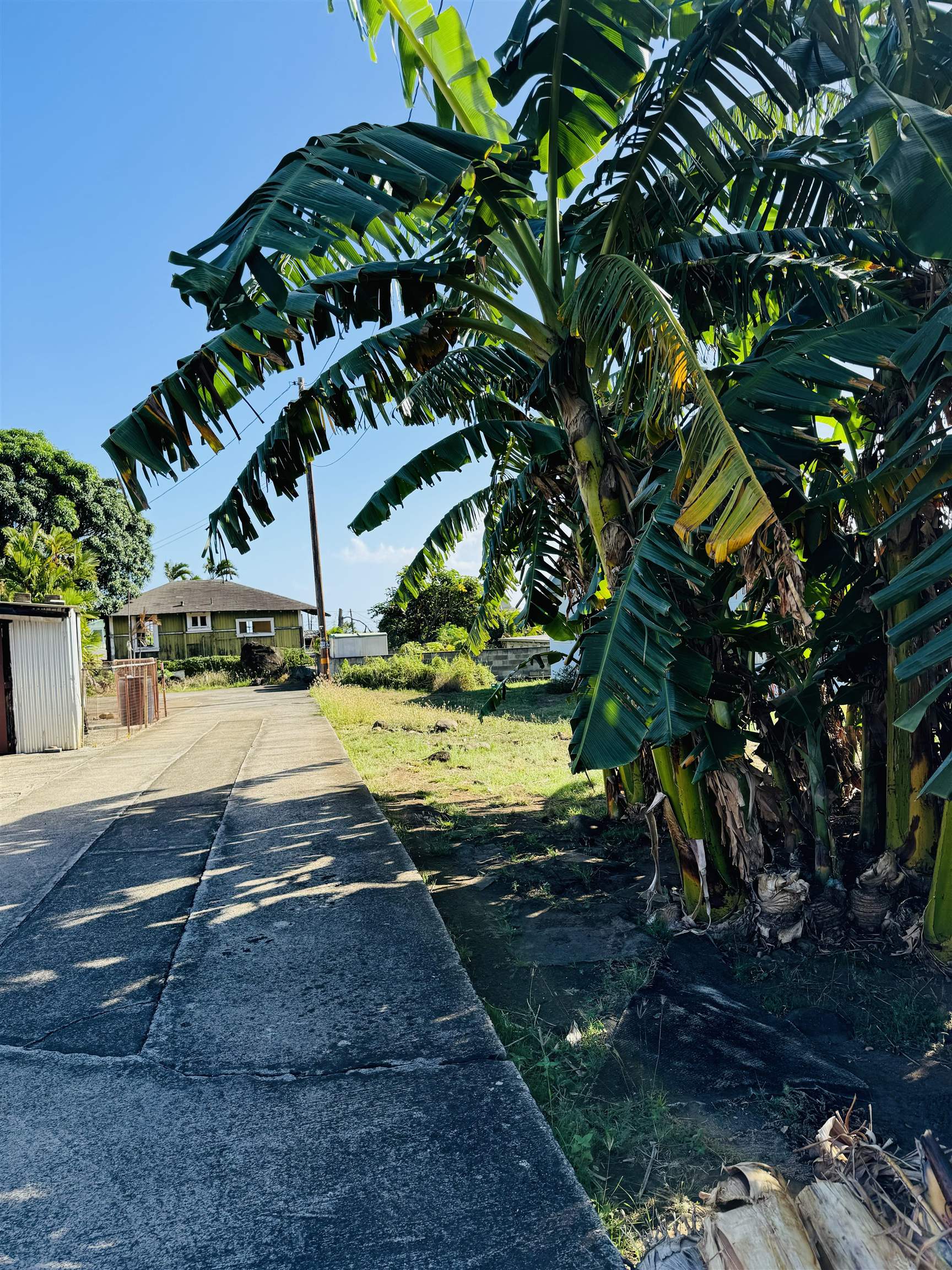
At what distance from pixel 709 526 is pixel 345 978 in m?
3.07

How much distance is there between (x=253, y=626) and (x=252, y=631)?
11.1 inches

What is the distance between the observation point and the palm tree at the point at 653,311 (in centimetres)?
350

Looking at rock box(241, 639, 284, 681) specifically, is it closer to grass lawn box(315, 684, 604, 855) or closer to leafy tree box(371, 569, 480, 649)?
leafy tree box(371, 569, 480, 649)

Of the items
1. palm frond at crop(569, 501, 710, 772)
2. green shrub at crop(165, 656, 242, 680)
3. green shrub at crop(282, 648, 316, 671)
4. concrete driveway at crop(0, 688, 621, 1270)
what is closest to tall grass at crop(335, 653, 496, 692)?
green shrub at crop(282, 648, 316, 671)

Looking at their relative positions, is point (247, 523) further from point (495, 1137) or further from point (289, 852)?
point (495, 1137)

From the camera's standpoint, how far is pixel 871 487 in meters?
4.20

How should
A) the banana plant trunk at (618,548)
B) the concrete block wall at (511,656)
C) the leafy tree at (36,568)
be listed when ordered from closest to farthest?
the banana plant trunk at (618,548)
the leafy tree at (36,568)
the concrete block wall at (511,656)

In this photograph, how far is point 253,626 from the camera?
45.6 meters

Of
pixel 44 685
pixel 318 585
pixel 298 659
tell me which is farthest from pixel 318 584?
pixel 44 685

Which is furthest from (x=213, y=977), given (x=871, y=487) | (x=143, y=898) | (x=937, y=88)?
(x=937, y=88)

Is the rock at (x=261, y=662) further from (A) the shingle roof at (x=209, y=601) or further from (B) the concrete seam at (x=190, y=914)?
(B) the concrete seam at (x=190, y=914)

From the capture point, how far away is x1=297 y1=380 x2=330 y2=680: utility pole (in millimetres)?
28281

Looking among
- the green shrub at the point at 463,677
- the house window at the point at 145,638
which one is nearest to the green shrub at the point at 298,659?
the house window at the point at 145,638

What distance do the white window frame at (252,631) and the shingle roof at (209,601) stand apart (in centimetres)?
47
